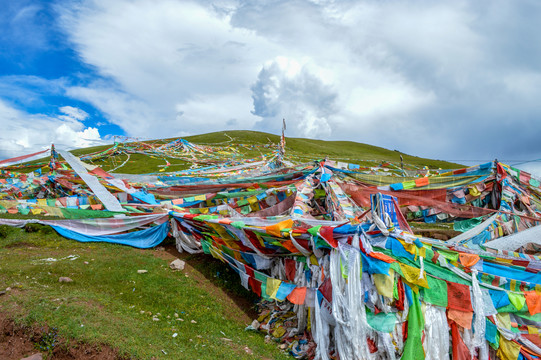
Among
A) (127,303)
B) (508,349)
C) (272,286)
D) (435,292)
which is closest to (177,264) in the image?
(127,303)

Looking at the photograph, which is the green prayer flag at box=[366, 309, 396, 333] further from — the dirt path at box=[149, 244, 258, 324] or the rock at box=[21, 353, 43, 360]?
the rock at box=[21, 353, 43, 360]

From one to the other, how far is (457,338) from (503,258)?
1.63 m

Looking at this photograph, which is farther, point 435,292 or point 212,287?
point 212,287

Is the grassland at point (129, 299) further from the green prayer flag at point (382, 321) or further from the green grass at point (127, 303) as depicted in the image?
the green prayer flag at point (382, 321)

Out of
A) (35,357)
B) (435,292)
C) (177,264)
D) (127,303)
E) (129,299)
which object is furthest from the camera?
(177,264)

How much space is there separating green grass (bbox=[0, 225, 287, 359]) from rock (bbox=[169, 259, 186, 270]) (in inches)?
10.3

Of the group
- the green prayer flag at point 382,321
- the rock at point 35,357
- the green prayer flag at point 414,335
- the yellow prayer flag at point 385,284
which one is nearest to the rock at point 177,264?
the rock at point 35,357

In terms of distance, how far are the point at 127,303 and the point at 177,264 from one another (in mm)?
2694

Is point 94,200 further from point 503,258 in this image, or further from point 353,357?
point 503,258

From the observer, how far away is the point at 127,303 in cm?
823

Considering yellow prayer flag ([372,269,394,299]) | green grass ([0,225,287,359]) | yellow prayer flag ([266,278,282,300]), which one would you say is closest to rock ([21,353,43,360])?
green grass ([0,225,287,359])

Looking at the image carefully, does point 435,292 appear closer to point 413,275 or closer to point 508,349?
point 413,275

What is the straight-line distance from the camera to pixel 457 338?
17.6 feet

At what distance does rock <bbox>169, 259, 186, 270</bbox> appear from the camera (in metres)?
10.7
